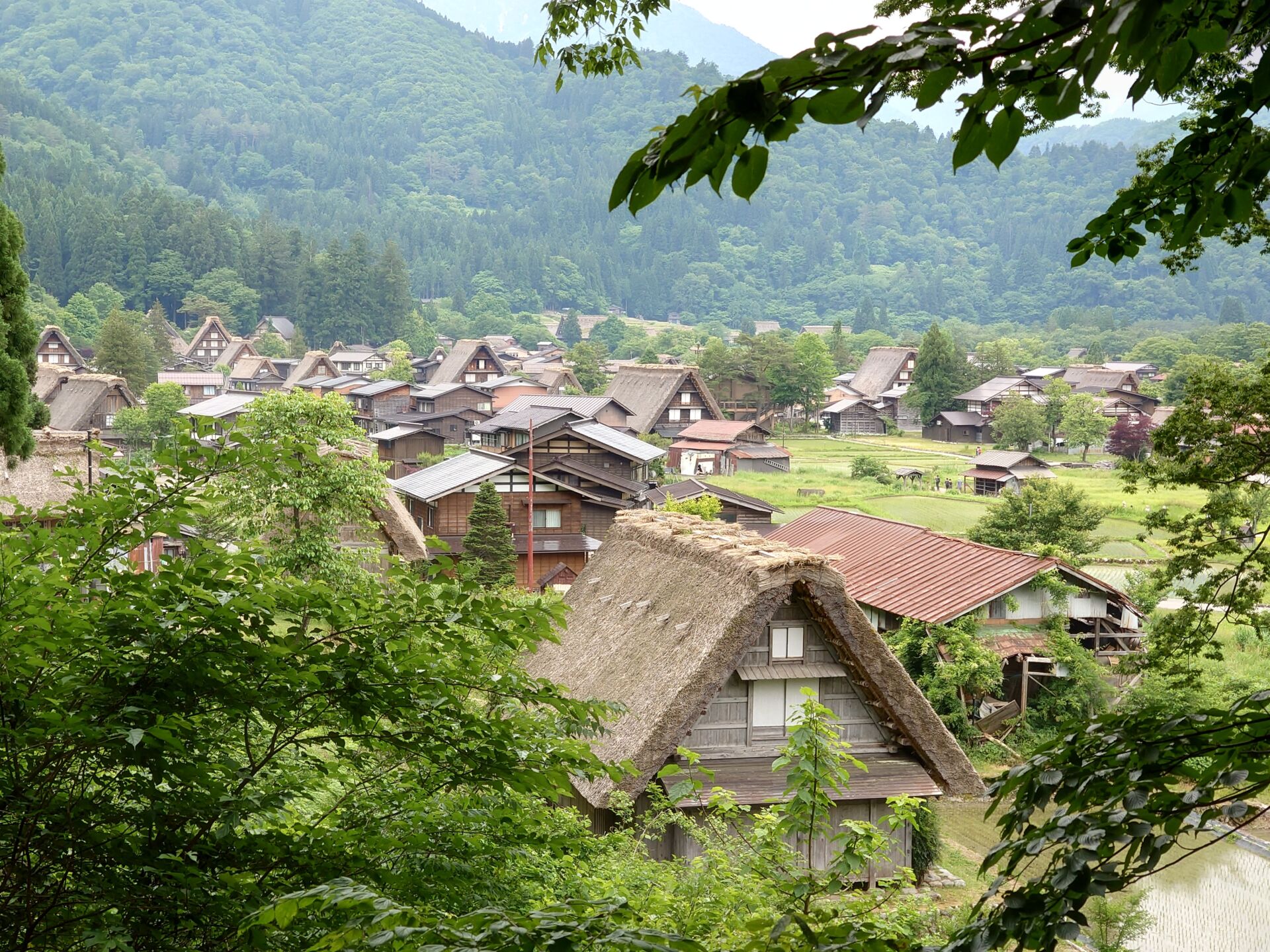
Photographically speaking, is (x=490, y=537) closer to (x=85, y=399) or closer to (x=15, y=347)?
(x=15, y=347)

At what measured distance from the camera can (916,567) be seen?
1938 cm

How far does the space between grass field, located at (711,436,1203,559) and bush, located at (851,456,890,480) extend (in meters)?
0.41

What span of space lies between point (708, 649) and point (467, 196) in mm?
165332

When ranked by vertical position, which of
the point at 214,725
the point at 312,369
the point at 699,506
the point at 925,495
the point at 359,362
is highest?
the point at 359,362

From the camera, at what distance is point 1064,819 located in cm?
217

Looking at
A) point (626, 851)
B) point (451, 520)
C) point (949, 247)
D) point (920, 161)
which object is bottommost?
point (626, 851)

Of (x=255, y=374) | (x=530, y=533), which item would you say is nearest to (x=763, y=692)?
(x=530, y=533)

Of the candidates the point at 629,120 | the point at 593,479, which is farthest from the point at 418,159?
the point at 593,479

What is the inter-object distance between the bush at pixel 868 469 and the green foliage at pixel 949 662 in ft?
79.3

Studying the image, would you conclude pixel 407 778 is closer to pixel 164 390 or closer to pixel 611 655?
pixel 611 655

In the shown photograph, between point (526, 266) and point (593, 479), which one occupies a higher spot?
point (526, 266)

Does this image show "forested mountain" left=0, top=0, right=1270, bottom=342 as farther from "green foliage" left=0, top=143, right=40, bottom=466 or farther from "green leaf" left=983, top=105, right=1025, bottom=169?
"green leaf" left=983, top=105, right=1025, bottom=169

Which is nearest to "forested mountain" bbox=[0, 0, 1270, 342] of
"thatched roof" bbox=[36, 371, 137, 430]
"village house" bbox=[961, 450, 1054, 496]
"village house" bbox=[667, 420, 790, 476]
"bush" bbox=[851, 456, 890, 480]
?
"thatched roof" bbox=[36, 371, 137, 430]

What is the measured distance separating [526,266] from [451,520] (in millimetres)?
101193
